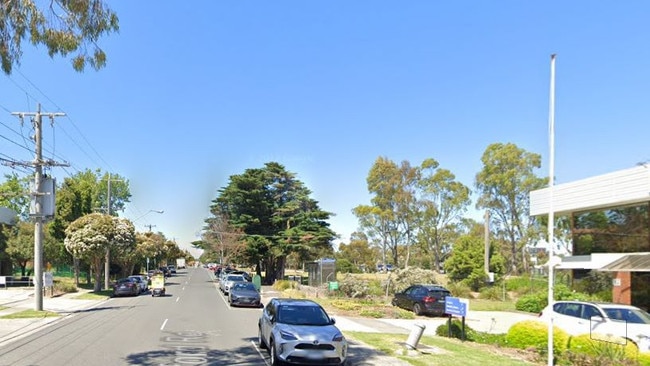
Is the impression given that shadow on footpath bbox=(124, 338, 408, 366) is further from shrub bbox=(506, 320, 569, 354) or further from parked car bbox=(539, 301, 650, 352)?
parked car bbox=(539, 301, 650, 352)

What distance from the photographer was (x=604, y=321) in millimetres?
15125

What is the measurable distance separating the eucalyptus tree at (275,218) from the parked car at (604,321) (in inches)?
1668

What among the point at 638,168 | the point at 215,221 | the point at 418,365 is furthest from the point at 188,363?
the point at 215,221

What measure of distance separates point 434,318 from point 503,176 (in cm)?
3480

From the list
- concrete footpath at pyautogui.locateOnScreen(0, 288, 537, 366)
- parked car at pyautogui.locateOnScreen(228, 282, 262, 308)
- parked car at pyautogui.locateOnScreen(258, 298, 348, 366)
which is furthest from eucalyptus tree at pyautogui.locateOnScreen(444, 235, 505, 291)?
parked car at pyautogui.locateOnScreen(258, 298, 348, 366)

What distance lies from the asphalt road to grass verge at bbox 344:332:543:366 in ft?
2.07

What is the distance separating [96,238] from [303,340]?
2957 cm

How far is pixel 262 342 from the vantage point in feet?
→ 48.1

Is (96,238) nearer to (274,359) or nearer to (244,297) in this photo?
(244,297)

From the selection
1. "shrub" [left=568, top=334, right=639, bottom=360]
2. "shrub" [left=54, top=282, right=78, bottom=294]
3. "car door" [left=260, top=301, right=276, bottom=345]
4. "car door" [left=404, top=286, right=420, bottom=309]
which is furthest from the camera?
"shrub" [left=54, top=282, right=78, bottom=294]

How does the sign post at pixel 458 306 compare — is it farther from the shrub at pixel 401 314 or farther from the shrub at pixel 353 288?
the shrub at pixel 353 288

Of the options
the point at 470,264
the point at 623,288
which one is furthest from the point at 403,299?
the point at 470,264

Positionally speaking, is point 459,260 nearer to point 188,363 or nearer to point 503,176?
point 503,176

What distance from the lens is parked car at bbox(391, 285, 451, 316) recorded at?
27.3 m
